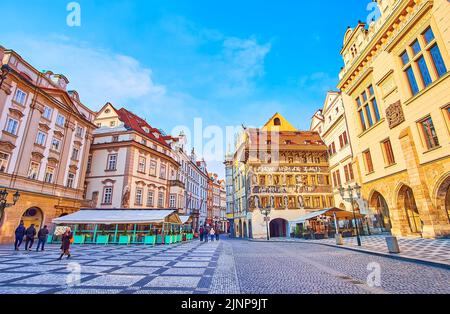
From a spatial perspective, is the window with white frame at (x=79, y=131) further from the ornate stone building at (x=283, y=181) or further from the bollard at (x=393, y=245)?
the bollard at (x=393, y=245)

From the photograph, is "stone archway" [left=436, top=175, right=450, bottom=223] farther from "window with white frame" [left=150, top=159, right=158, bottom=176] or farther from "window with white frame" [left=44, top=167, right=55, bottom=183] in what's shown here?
"window with white frame" [left=44, top=167, right=55, bottom=183]

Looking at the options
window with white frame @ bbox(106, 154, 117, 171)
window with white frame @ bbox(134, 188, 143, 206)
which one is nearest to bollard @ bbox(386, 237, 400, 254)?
window with white frame @ bbox(134, 188, 143, 206)

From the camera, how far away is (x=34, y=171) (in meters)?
21.9

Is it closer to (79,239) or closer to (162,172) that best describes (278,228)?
(162,172)

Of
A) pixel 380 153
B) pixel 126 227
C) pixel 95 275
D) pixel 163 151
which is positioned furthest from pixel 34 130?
pixel 380 153

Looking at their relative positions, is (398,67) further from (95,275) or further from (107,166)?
(107,166)

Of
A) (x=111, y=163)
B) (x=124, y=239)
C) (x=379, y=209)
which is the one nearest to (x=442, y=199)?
(x=379, y=209)

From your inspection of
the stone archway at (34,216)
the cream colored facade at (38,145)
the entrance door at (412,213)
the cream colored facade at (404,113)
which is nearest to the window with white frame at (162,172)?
the cream colored facade at (38,145)

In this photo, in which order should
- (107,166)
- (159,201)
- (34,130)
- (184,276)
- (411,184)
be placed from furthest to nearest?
(159,201) < (107,166) < (34,130) < (411,184) < (184,276)

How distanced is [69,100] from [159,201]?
17.5 m

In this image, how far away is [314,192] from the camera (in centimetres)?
3212

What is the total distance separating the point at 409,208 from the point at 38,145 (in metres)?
34.6

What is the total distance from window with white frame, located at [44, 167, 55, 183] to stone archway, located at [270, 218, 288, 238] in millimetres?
28571

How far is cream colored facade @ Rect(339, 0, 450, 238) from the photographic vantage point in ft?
47.6
